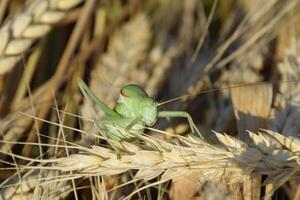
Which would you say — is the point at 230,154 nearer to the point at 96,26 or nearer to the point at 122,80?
the point at 122,80

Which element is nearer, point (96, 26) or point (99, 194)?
point (99, 194)

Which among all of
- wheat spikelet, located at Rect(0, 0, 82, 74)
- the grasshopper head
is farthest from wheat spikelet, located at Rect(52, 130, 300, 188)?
wheat spikelet, located at Rect(0, 0, 82, 74)

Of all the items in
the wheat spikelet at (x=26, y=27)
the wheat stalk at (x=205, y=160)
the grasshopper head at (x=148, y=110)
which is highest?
the wheat spikelet at (x=26, y=27)

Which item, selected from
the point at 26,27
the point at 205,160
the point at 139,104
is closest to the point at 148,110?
the point at 139,104

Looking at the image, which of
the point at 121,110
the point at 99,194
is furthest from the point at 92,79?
the point at 99,194

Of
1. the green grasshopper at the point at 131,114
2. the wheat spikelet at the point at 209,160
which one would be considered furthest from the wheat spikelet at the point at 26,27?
the wheat spikelet at the point at 209,160

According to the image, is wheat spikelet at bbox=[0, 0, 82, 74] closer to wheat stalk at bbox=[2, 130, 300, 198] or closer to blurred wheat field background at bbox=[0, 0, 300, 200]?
blurred wheat field background at bbox=[0, 0, 300, 200]

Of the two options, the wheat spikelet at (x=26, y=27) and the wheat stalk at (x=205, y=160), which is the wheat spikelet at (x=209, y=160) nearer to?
the wheat stalk at (x=205, y=160)
